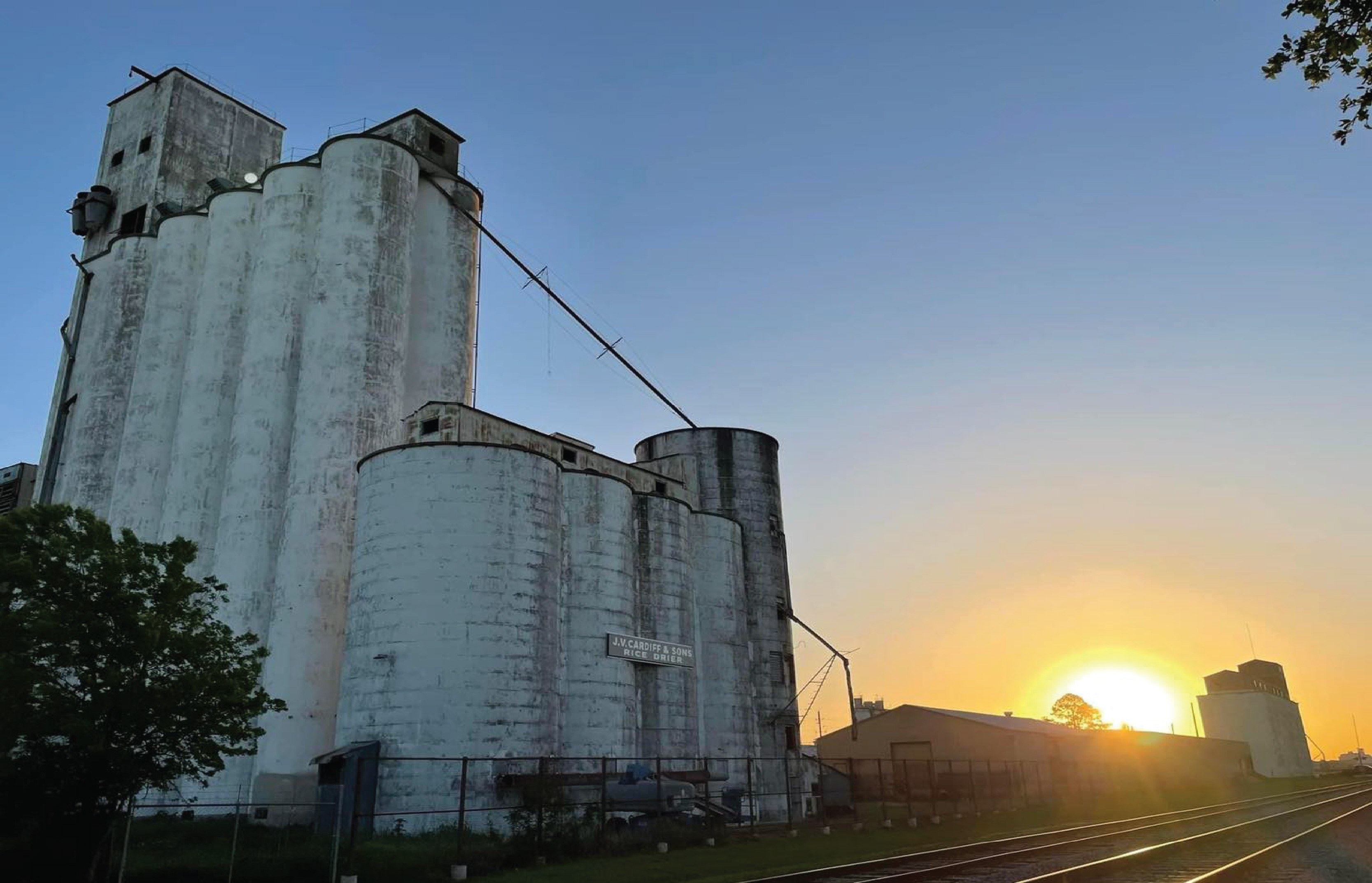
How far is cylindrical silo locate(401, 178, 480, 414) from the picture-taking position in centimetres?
4453

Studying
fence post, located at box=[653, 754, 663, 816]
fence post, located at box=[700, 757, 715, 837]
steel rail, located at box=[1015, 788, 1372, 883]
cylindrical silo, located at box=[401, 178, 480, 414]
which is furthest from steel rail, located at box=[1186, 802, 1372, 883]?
cylindrical silo, located at box=[401, 178, 480, 414]

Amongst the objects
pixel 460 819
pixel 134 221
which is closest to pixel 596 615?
pixel 460 819

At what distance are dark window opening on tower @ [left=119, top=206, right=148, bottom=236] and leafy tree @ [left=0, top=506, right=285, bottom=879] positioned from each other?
4199cm

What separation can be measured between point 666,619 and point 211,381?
80.9ft

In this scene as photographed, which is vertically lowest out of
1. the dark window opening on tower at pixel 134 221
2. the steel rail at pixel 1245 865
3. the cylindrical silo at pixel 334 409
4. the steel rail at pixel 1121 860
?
the steel rail at pixel 1245 865

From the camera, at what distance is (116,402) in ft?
159

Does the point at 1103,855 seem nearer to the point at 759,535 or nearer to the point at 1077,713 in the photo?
the point at 759,535

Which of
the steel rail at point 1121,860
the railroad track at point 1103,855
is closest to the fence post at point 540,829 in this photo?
the railroad track at point 1103,855

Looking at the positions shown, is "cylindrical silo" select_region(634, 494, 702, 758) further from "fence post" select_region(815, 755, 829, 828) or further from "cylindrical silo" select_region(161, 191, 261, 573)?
"cylindrical silo" select_region(161, 191, 261, 573)

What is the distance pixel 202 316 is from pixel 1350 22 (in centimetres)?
4705

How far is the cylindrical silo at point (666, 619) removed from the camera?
3794 cm

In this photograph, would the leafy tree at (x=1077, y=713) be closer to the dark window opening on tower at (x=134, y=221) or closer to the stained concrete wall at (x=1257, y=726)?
the stained concrete wall at (x=1257, y=726)

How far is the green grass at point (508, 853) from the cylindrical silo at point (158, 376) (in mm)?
17902

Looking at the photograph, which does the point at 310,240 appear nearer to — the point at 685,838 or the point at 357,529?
the point at 357,529
